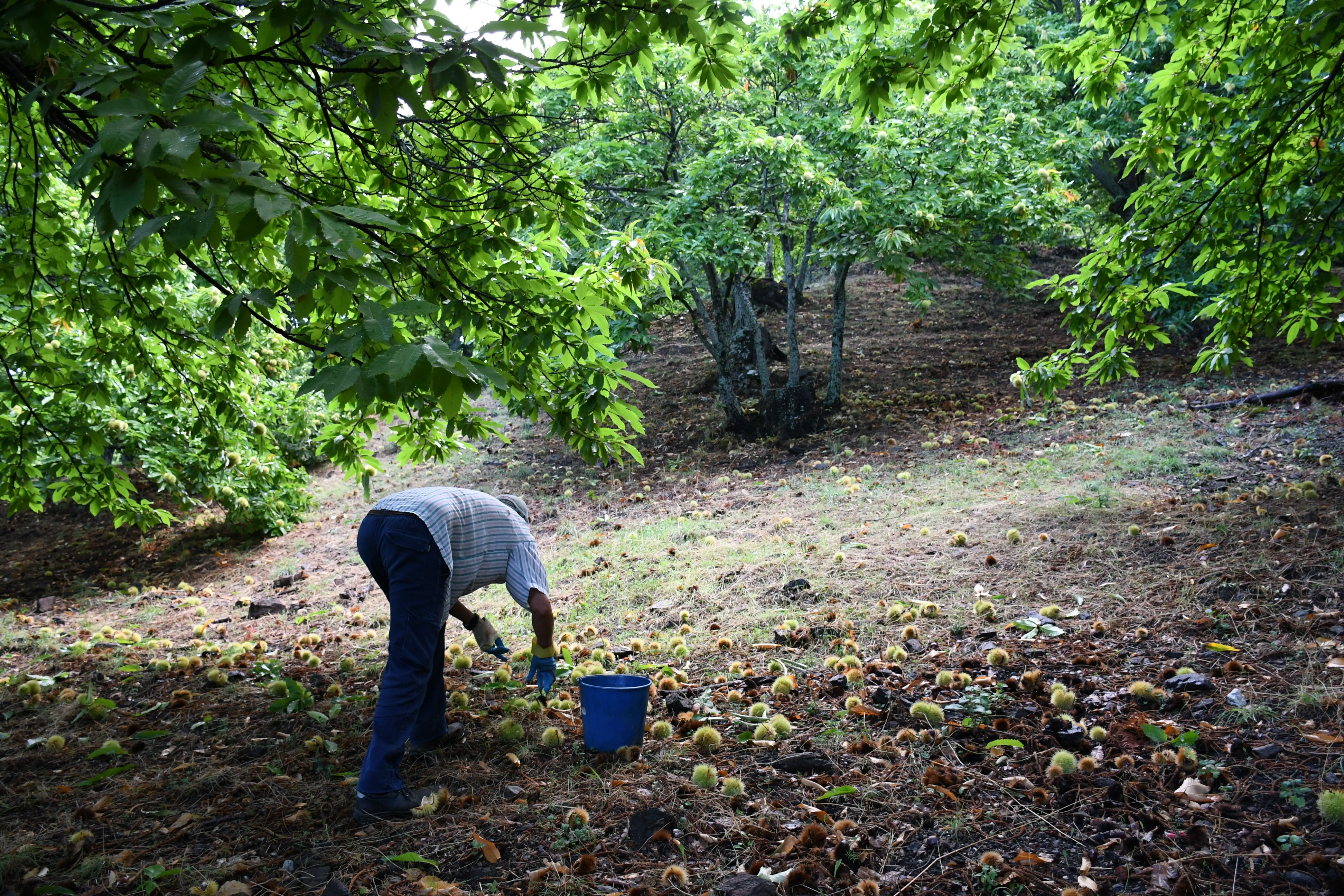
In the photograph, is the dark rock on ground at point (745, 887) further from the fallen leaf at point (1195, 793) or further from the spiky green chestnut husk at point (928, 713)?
the fallen leaf at point (1195, 793)

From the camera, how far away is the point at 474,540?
317cm

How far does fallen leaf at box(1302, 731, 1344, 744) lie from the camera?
2.55 metres

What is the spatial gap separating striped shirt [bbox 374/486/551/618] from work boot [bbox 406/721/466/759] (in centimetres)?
59

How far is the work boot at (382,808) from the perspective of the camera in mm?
2840

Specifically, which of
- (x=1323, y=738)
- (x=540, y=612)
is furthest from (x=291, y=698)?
(x=1323, y=738)

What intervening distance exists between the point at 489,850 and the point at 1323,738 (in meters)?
2.74

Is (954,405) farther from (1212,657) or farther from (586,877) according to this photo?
(586,877)

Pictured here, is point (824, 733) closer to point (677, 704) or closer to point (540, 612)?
point (677, 704)

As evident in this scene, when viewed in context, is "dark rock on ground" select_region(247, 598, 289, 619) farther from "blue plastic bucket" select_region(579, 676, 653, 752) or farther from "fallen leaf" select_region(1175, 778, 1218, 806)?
"fallen leaf" select_region(1175, 778, 1218, 806)

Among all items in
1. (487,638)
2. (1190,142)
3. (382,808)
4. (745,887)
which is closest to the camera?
(745,887)

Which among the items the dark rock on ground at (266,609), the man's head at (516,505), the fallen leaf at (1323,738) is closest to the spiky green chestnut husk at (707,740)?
the man's head at (516,505)

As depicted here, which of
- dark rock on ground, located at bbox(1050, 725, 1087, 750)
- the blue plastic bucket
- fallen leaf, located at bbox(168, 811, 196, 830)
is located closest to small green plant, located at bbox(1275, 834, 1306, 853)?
Result: dark rock on ground, located at bbox(1050, 725, 1087, 750)

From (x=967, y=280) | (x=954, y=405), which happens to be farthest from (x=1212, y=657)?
(x=967, y=280)

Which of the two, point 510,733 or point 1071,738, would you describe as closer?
point 1071,738
